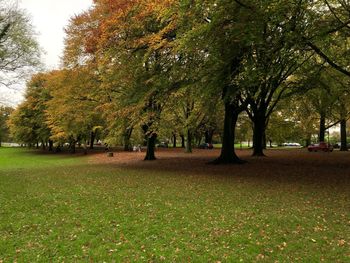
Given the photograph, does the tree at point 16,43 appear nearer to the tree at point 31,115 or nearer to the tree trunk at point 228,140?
the tree trunk at point 228,140

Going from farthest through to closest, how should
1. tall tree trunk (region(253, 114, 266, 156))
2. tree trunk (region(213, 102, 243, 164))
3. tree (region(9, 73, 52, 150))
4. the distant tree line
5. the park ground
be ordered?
tree (region(9, 73, 52, 150)), tall tree trunk (region(253, 114, 266, 156)), tree trunk (region(213, 102, 243, 164)), the distant tree line, the park ground

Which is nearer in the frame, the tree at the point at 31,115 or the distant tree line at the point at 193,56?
the distant tree line at the point at 193,56

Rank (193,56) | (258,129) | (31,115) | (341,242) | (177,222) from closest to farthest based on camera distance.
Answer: (341,242), (177,222), (193,56), (258,129), (31,115)

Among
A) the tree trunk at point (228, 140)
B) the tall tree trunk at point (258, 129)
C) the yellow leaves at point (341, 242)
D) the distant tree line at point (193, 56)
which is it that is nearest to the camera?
the yellow leaves at point (341, 242)

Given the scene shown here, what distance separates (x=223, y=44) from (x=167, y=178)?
716cm

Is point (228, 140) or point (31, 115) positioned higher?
point (31, 115)

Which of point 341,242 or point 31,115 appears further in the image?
point 31,115

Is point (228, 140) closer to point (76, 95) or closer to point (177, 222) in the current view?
point (76, 95)

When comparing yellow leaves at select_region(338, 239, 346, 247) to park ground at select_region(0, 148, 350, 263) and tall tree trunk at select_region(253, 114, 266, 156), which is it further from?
tall tree trunk at select_region(253, 114, 266, 156)

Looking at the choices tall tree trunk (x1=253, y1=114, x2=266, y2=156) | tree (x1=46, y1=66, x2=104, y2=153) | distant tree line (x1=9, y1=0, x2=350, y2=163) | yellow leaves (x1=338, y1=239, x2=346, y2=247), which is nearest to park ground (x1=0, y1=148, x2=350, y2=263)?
yellow leaves (x1=338, y1=239, x2=346, y2=247)

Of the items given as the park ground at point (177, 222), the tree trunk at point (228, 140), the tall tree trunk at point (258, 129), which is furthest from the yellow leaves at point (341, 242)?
the tall tree trunk at point (258, 129)

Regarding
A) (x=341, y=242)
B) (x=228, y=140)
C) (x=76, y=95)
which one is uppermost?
(x=76, y=95)

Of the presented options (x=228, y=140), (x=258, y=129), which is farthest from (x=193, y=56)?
(x=258, y=129)

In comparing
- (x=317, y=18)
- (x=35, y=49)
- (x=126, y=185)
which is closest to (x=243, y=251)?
(x=126, y=185)
